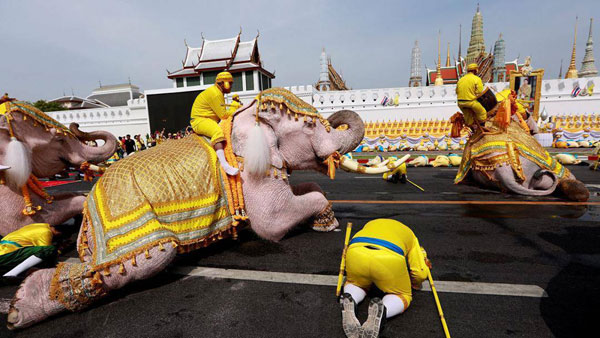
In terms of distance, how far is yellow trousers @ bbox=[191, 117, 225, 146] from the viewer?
2.48 metres

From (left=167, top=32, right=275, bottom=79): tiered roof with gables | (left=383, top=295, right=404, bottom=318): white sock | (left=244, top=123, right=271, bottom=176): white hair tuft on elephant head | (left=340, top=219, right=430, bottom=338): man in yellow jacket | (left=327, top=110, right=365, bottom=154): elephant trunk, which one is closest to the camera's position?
(left=340, top=219, right=430, bottom=338): man in yellow jacket

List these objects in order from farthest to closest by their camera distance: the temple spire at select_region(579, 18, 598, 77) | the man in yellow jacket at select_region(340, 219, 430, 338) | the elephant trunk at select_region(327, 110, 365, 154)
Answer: the temple spire at select_region(579, 18, 598, 77), the elephant trunk at select_region(327, 110, 365, 154), the man in yellow jacket at select_region(340, 219, 430, 338)

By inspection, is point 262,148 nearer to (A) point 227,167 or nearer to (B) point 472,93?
(A) point 227,167

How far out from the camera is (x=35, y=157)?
2.74 m

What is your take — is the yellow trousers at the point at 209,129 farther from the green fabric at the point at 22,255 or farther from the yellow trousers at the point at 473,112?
the yellow trousers at the point at 473,112

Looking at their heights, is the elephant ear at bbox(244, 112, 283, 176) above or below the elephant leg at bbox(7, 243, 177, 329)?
above

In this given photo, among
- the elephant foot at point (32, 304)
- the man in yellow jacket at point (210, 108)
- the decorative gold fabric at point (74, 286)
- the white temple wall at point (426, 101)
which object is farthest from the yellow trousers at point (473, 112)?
the white temple wall at point (426, 101)

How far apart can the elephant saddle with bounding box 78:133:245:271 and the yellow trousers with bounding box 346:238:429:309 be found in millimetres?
1121

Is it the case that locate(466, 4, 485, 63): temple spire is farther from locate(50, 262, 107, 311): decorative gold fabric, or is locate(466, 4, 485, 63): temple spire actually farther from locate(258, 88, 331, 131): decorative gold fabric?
locate(50, 262, 107, 311): decorative gold fabric

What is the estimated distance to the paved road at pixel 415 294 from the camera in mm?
1648

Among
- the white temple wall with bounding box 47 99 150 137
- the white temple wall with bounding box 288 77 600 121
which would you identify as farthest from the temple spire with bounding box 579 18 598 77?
the white temple wall with bounding box 47 99 150 137

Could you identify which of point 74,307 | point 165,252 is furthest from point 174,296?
point 74,307

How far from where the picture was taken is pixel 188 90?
18828mm

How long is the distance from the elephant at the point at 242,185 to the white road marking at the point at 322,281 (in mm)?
271
